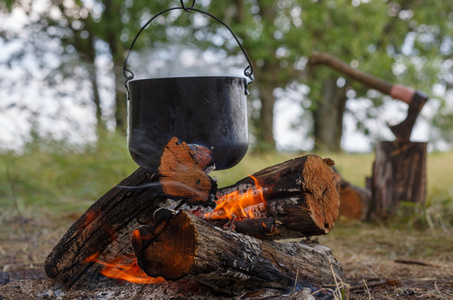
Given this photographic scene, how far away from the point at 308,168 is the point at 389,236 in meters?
2.32

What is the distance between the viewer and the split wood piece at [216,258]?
155cm

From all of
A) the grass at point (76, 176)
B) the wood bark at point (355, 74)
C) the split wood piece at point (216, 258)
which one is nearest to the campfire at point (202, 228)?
the split wood piece at point (216, 258)

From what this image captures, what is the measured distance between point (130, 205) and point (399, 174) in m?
3.09

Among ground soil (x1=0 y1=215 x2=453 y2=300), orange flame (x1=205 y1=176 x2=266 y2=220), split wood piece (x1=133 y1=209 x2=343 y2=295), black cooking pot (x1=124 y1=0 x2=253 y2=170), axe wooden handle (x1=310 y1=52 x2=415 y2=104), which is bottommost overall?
ground soil (x1=0 y1=215 x2=453 y2=300)

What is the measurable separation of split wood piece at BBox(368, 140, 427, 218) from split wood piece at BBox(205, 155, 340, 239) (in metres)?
2.38

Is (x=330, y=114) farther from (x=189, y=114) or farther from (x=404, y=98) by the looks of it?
(x=189, y=114)

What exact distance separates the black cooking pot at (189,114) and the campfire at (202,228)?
0.63 ft

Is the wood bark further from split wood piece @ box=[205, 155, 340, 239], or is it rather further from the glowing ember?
the glowing ember

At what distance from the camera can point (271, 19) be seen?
10609 mm

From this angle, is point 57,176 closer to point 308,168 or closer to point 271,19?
point 308,168

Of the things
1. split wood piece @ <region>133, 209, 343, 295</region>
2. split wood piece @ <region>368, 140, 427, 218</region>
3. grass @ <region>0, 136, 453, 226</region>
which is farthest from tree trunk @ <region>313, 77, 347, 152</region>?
split wood piece @ <region>133, 209, 343, 295</region>

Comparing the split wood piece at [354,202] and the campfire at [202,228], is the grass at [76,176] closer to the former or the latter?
the split wood piece at [354,202]

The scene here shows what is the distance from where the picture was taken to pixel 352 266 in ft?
9.26

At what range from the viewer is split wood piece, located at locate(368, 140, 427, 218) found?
13.5 ft
